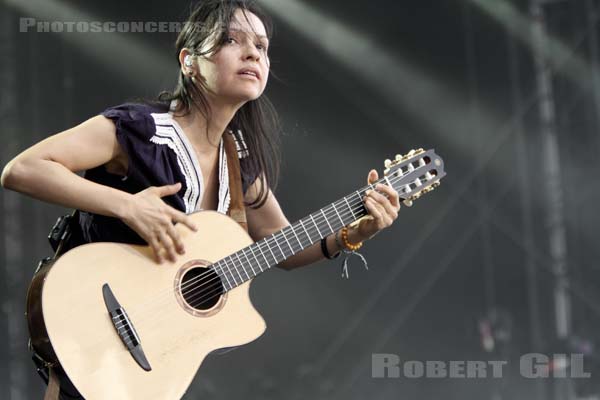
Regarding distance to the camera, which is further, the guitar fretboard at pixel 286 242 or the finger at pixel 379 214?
the finger at pixel 379 214

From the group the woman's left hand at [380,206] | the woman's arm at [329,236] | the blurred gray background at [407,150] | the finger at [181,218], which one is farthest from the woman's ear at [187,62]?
the blurred gray background at [407,150]

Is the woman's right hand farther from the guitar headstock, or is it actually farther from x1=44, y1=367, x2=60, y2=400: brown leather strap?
the guitar headstock

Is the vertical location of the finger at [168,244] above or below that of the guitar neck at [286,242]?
above

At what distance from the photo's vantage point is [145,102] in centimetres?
194

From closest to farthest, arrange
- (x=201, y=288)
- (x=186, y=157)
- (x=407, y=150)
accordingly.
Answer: (x=201, y=288)
(x=186, y=157)
(x=407, y=150)

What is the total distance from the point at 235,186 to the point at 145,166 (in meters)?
0.30

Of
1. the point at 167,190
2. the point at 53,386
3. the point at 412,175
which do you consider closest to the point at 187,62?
the point at 167,190

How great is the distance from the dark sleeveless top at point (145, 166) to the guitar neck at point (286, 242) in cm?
19

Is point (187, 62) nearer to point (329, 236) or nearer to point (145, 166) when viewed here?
point (145, 166)

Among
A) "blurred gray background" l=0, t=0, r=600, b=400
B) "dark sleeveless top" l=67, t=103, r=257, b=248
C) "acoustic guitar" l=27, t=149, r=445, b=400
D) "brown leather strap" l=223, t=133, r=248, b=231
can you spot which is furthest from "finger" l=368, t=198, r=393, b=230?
"blurred gray background" l=0, t=0, r=600, b=400

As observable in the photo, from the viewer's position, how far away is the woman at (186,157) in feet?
5.41

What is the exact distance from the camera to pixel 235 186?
6.50 ft

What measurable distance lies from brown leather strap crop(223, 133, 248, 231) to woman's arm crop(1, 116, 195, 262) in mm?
276

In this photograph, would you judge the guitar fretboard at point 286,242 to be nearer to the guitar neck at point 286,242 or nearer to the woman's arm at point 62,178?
the guitar neck at point 286,242
